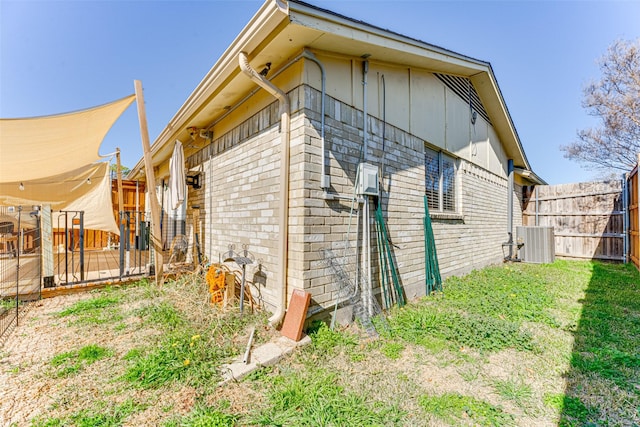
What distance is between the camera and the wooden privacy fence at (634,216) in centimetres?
695

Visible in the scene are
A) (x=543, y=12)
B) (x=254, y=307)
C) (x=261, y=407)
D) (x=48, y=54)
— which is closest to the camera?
(x=261, y=407)

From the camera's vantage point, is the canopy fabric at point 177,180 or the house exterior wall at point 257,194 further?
the canopy fabric at point 177,180

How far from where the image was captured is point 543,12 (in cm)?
670

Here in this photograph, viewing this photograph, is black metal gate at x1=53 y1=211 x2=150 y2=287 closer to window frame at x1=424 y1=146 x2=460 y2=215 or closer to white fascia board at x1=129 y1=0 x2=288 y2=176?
white fascia board at x1=129 y1=0 x2=288 y2=176

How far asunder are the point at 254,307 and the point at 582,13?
10963 mm

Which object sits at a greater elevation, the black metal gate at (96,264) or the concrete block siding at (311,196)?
the concrete block siding at (311,196)

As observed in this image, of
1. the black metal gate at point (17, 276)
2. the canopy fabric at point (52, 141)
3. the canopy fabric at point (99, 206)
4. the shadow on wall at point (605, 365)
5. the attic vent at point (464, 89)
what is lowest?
the shadow on wall at point (605, 365)

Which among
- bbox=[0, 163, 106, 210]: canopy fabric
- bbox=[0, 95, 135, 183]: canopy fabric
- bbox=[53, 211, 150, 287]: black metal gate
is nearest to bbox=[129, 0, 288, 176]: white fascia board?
bbox=[0, 95, 135, 183]: canopy fabric

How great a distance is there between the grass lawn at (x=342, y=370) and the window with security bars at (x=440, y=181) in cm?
230

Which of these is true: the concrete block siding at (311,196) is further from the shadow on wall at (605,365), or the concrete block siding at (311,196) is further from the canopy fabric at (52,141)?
the shadow on wall at (605,365)

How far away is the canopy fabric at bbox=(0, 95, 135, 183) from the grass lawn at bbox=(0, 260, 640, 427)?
2.94 m

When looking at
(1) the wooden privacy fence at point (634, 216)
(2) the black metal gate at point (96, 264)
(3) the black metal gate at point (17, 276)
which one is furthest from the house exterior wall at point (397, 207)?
(3) the black metal gate at point (17, 276)

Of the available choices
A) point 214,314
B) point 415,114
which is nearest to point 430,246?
point 415,114

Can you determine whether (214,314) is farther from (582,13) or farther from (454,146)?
(582,13)
